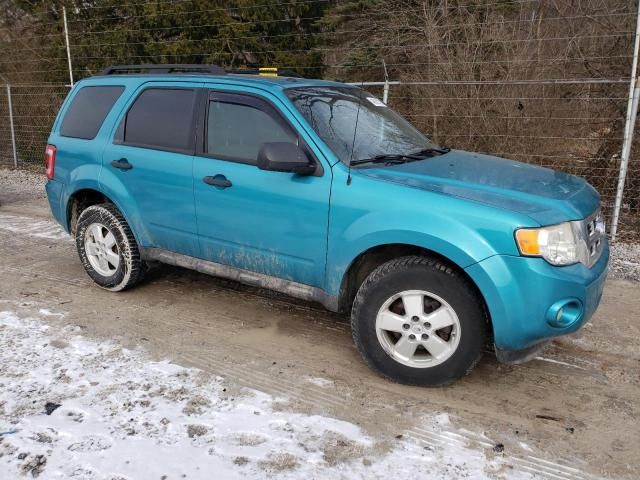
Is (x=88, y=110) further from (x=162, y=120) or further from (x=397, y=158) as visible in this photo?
(x=397, y=158)

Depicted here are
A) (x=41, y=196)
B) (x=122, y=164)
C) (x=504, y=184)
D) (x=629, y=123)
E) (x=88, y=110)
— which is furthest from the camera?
(x=41, y=196)

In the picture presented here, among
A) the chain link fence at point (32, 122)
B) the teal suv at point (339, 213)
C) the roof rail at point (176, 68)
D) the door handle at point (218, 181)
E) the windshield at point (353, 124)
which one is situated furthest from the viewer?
the chain link fence at point (32, 122)

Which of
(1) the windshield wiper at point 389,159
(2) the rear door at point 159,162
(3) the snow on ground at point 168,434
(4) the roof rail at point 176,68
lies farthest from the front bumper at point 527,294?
(4) the roof rail at point 176,68

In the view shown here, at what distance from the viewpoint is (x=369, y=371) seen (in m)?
3.55

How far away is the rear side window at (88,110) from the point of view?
471cm

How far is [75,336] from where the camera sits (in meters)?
3.92

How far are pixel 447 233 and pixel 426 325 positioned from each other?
1.87ft

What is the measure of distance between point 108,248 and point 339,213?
7.83ft

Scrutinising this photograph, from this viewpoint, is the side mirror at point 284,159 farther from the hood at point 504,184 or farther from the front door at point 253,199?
the hood at point 504,184

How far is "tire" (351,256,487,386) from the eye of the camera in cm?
310

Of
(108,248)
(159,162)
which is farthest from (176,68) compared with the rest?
(108,248)

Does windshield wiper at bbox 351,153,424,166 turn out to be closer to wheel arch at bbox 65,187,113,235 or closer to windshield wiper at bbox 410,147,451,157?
windshield wiper at bbox 410,147,451,157

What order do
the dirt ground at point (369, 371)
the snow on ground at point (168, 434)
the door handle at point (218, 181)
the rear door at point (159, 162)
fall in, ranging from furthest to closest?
the rear door at point (159, 162)
the door handle at point (218, 181)
the dirt ground at point (369, 371)
the snow on ground at point (168, 434)

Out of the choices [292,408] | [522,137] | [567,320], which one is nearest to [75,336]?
[292,408]
